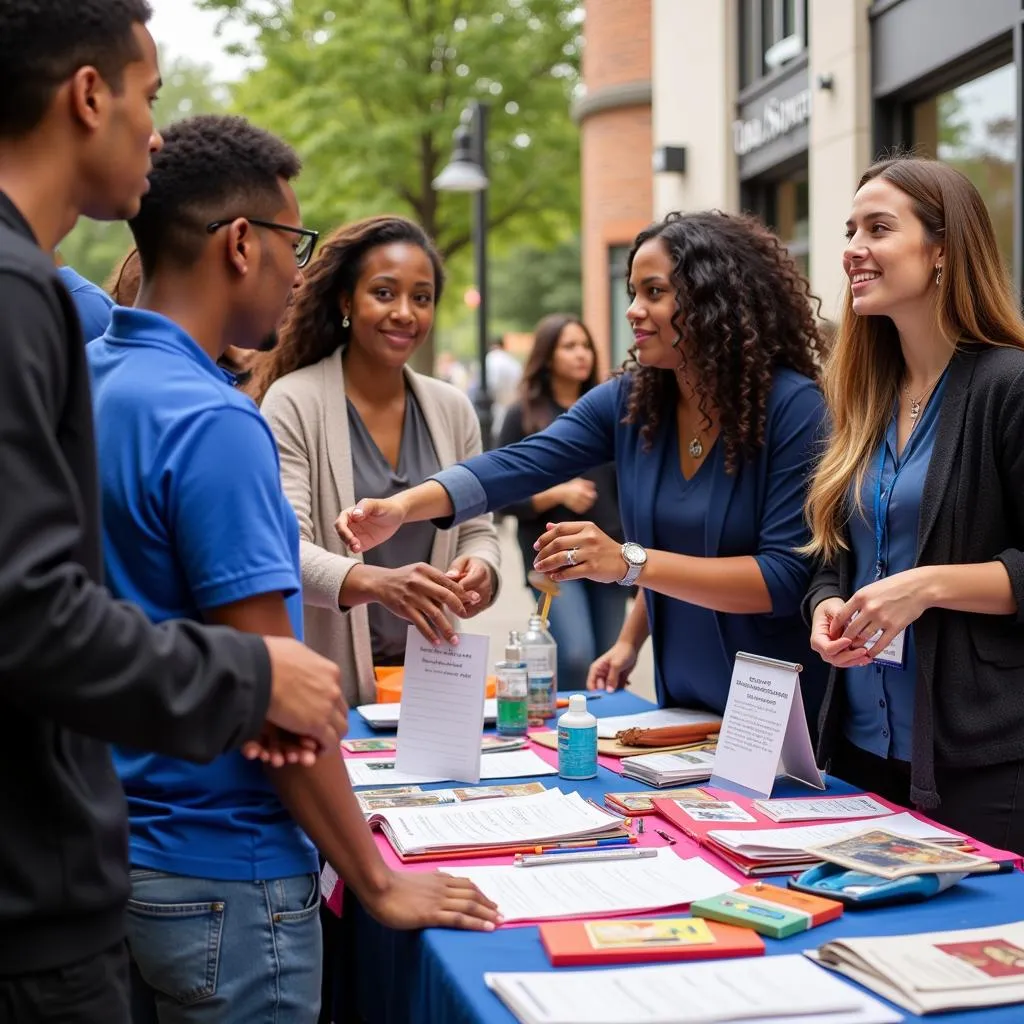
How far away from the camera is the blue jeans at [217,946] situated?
1.69 meters

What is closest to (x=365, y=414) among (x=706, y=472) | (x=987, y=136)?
(x=706, y=472)

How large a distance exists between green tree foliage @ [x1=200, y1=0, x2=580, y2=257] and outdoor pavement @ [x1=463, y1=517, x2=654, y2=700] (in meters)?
6.85

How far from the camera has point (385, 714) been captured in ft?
10.3

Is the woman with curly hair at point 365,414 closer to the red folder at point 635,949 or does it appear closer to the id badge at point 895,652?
the id badge at point 895,652

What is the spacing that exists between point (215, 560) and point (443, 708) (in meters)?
1.16

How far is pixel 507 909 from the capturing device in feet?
6.19

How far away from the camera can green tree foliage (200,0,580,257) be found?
17156 mm

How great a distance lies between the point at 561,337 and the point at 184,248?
15.3 ft

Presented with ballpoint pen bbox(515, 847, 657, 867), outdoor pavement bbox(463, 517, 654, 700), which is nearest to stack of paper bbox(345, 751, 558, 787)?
ballpoint pen bbox(515, 847, 657, 867)

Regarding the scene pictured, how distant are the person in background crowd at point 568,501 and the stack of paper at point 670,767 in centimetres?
228

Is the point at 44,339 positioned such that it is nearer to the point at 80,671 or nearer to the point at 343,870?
the point at 80,671

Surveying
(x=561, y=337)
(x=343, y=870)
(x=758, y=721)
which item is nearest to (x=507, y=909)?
(x=343, y=870)

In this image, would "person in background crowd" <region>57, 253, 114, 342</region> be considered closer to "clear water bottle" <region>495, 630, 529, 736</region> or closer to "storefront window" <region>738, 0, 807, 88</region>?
"clear water bottle" <region>495, 630, 529, 736</region>

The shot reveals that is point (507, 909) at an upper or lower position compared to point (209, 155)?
lower
